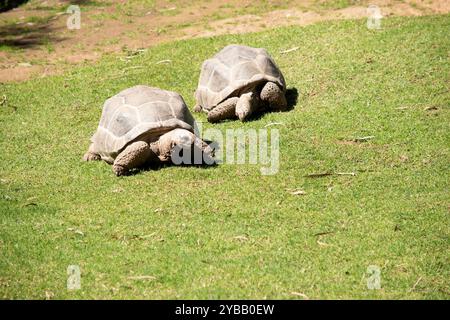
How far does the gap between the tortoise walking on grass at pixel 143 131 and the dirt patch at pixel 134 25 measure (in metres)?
4.64

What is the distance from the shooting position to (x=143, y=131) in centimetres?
802

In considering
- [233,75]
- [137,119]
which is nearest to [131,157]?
[137,119]

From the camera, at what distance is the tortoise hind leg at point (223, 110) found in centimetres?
981

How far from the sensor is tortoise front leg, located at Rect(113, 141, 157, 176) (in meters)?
7.99

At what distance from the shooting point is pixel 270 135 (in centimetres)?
915

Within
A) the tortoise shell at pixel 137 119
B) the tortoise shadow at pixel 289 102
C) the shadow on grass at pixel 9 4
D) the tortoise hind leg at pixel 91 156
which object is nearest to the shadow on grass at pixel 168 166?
the tortoise shell at pixel 137 119

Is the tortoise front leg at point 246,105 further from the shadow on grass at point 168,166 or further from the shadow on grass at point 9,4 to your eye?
the shadow on grass at point 9,4

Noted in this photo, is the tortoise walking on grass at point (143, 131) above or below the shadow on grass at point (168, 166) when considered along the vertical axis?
above

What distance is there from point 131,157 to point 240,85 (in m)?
2.50

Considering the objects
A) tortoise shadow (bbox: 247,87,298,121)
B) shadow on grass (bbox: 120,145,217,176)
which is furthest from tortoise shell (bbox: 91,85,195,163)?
tortoise shadow (bbox: 247,87,298,121)

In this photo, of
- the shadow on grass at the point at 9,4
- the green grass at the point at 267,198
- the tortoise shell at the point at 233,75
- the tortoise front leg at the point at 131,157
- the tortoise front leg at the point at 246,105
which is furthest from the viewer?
the shadow on grass at the point at 9,4

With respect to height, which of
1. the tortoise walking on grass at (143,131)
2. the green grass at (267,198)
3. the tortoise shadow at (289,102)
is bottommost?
the tortoise shadow at (289,102)

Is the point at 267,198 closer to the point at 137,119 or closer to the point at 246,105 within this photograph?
the point at 137,119

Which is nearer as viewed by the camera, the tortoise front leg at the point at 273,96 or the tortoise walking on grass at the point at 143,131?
the tortoise walking on grass at the point at 143,131
